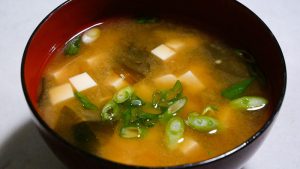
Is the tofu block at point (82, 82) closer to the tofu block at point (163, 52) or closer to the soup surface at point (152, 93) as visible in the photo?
the soup surface at point (152, 93)

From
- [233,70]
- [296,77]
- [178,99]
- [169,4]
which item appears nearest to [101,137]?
[178,99]

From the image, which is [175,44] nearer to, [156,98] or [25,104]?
[156,98]

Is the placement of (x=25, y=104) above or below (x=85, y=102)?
below

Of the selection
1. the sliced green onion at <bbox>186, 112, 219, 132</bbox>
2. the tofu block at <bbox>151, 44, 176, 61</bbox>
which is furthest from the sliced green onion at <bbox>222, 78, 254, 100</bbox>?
the tofu block at <bbox>151, 44, 176, 61</bbox>

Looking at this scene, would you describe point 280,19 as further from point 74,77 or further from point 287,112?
point 74,77

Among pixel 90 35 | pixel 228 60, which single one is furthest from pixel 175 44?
pixel 90 35
